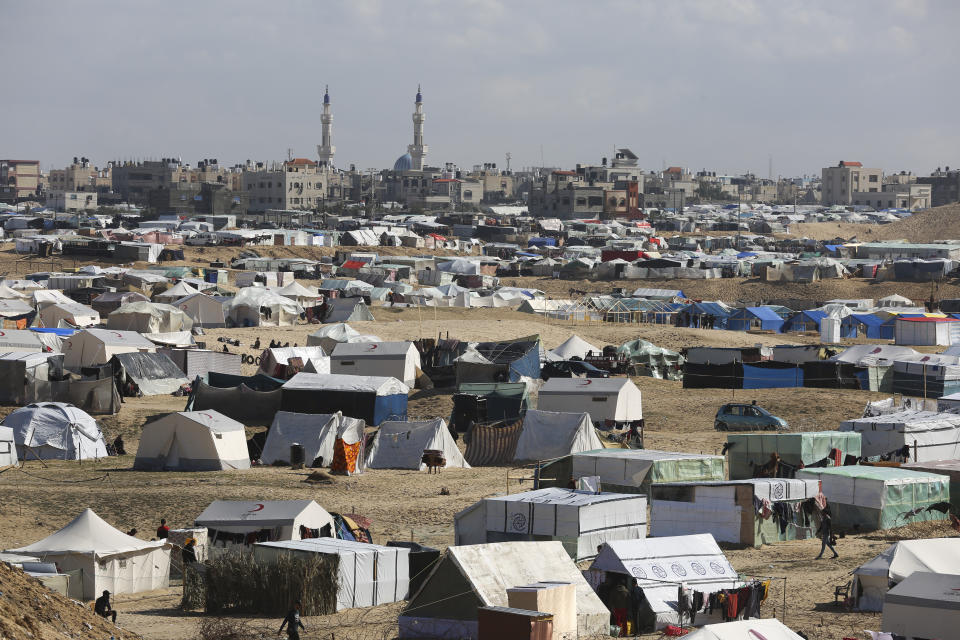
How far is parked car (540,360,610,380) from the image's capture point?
29469mm

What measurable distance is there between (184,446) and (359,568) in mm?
8808

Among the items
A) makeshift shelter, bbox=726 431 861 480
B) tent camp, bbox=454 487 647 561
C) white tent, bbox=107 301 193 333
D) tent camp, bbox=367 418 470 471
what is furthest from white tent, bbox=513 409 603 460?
white tent, bbox=107 301 193 333

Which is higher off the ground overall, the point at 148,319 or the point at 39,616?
the point at 39,616

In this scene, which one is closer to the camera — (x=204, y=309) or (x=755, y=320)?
(x=204, y=309)

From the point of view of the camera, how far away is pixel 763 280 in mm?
62500

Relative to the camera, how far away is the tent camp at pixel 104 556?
1496 centimetres

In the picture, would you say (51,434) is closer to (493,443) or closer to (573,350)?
(493,443)

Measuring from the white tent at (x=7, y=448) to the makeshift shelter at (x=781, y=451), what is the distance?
11.5 m

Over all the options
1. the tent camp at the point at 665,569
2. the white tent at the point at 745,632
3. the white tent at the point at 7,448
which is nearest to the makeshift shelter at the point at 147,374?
the white tent at the point at 7,448

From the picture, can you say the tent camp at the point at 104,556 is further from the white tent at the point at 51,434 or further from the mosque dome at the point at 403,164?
the mosque dome at the point at 403,164

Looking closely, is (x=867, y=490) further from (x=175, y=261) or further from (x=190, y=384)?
(x=175, y=261)

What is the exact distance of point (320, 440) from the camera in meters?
22.5

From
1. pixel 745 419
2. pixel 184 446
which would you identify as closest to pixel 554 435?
pixel 745 419

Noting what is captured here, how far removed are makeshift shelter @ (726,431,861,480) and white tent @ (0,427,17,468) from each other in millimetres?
11543
